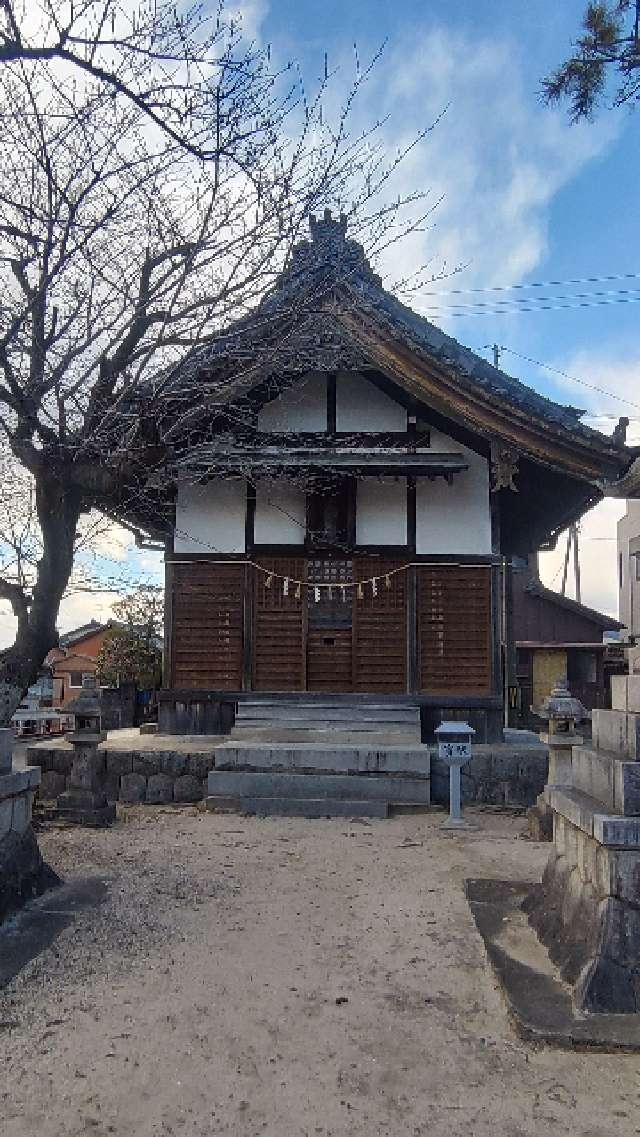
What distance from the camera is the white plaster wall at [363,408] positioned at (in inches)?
485

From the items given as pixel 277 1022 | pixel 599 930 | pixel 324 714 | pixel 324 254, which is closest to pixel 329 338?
pixel 324 254

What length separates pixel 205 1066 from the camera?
338 centimetres

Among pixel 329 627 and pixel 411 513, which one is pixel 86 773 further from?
pixel 411 513

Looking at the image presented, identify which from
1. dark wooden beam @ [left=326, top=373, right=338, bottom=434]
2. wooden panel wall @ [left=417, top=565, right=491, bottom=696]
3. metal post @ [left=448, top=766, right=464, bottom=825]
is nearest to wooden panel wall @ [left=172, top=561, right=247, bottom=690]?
dark wooden beam @ [left=326, top=373, right=338, bottom=434]

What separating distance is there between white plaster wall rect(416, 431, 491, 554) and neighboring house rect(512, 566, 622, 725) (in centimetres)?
1821

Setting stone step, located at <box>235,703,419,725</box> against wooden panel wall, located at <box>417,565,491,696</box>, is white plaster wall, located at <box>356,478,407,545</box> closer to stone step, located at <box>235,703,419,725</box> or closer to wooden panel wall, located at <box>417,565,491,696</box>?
wooden panel wall, located at <box>417,565,491,696</box>

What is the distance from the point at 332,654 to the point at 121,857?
5299 mm

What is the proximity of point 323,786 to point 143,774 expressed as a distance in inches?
101

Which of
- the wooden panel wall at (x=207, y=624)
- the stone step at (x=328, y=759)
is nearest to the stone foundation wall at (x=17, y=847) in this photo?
the stone step at (x=328, y=759)

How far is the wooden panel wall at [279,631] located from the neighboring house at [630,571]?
7.44 metres

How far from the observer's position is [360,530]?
1209 cm

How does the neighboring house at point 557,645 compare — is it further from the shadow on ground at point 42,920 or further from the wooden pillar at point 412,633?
the shadow on ground at point 42,920

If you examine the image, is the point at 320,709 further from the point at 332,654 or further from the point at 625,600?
the point at 625,600

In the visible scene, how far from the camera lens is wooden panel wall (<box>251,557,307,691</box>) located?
11.8 meters
